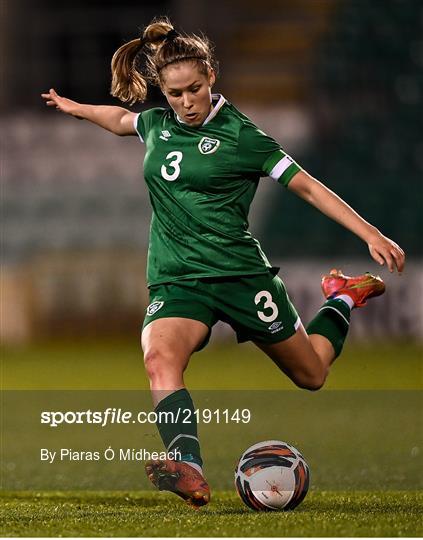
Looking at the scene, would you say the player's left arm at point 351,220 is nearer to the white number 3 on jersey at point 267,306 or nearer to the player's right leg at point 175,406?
the white number 3 on jersey at point 267,306

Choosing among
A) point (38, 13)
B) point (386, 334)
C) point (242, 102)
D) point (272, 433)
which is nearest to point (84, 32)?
point (38, 13)

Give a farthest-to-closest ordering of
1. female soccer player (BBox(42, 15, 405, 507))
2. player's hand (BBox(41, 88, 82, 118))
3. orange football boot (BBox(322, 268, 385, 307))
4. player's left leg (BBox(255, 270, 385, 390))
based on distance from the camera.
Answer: orange football boot (BBox(322, 268, 385, 307))
player's hand (BBox(41, 88, 82, 118))
player's left leg (BBox(255, 270, 385, 390))
female soccer player (BBox(42, 15, 405, 507))

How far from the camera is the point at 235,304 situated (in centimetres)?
541

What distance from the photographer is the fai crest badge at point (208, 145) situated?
5.34 m

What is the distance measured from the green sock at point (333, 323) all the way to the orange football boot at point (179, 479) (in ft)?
5.09

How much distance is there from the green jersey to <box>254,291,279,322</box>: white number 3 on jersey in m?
0.11

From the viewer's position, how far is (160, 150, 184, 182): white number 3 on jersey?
5.35m

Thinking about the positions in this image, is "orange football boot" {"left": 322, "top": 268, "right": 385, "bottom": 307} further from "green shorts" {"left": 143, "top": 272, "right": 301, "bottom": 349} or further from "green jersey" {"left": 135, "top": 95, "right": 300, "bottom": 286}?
"green jersey" {"left": 135, "top": 95, "right": 300, "bottom": 286}

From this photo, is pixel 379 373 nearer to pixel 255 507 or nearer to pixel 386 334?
pixel 386 334

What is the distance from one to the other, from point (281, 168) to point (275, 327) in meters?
0.70
